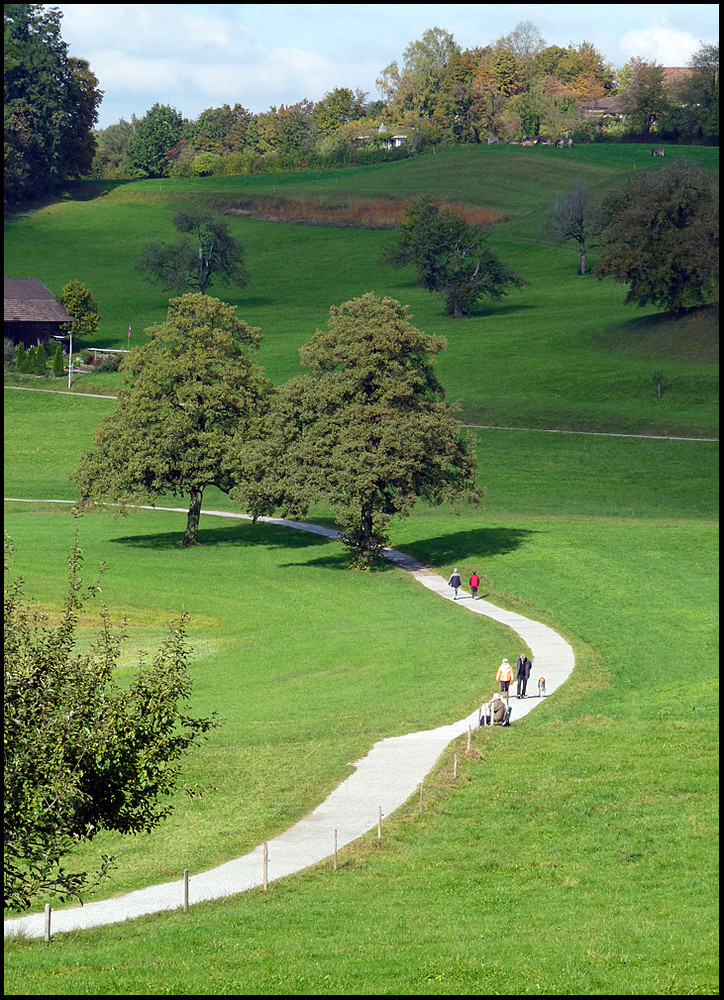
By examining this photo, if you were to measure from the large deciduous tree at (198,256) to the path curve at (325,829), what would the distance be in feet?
306

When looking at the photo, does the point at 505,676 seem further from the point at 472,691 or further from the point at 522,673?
the point at 472,691

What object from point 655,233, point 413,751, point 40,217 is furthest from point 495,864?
point 40,217

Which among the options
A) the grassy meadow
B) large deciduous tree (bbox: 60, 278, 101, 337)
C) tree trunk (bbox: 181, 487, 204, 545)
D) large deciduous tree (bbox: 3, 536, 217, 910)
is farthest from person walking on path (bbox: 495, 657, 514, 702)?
large deciduous tree (bbox: 60, 278, 101, 337)

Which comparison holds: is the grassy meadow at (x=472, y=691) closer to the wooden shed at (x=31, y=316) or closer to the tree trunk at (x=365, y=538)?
the tree trunk at (x=365, y=538)

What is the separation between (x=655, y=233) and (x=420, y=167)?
76.6m

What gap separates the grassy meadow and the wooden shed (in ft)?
17.9

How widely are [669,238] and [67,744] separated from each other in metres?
94.5

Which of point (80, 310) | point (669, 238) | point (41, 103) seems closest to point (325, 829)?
point (669, 238)

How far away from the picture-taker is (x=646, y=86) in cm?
17788

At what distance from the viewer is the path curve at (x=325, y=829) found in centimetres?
2148

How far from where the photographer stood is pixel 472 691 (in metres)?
38.7

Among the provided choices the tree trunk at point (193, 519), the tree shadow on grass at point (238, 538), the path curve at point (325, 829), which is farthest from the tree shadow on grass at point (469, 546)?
the path curve at point (325, 829)

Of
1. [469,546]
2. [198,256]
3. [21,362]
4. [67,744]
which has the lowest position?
[469,546]

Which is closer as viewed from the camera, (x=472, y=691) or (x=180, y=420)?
(x=472, y=691)
